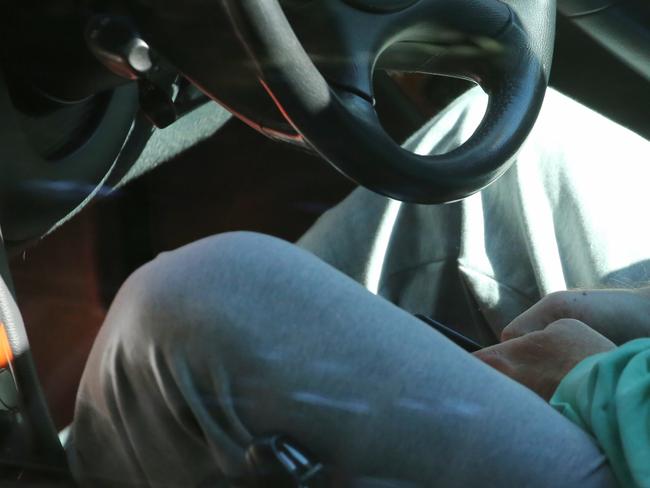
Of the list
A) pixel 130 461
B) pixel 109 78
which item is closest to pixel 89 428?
pixel 130 461

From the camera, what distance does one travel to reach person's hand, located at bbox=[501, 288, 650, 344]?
3.13 feet

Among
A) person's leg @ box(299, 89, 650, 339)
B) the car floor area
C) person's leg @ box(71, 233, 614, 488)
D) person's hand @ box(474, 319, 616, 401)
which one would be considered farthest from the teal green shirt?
the car floor area

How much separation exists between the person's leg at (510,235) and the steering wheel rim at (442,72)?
0.66 ft

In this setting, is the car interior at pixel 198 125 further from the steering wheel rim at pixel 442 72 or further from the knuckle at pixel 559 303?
the knuckle at pixel 559 303

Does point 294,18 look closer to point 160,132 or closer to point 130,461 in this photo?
point 130,461

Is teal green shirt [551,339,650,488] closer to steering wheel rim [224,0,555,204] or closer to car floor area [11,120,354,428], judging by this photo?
steering wheel rim [224,0,555,204]

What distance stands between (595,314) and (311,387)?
16.5 inches

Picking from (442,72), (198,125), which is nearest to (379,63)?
(442,72)

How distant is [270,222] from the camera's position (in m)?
1.45

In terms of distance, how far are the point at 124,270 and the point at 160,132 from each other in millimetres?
181

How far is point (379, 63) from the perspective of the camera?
35.9 inches

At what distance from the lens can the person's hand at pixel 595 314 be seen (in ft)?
3.13

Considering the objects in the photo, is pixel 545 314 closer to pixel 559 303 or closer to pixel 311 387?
pixel 559 303

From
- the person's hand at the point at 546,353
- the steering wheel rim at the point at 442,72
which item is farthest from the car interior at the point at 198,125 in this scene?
the person's hand at the point at 546,353
